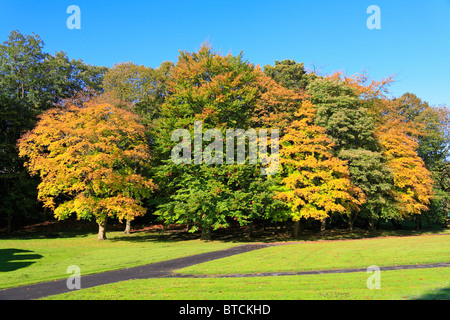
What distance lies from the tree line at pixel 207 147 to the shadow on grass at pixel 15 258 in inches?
248

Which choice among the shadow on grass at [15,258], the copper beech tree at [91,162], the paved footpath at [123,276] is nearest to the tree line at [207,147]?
the copper beech tree at [91,162]

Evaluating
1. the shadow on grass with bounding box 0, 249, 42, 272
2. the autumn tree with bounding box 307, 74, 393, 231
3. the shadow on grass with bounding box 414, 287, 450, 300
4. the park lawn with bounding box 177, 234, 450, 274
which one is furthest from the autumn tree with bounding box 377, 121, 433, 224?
the shadow on grass with bounding box 0, 249, 42, 272

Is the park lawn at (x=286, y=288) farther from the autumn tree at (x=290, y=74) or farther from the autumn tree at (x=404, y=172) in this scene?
the autumn tree at (x=290, y=74)

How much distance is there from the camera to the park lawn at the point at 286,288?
829 cm

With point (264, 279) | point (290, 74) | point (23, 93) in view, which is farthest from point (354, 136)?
point (23, 93)

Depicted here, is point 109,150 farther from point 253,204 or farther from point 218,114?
point 253,204

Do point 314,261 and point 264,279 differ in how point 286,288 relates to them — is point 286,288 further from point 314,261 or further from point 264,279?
point 314,261

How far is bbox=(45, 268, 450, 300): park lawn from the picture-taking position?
829 centimetres

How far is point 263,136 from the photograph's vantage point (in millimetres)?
29859

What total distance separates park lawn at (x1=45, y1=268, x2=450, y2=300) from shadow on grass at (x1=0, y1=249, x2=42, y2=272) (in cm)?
829

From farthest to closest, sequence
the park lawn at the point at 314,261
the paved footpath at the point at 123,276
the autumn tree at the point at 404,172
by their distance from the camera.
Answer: the autumn tree at the point at 404,172 → the park lawn at the point at 314,261 → the paved footpath at the point at 123,276

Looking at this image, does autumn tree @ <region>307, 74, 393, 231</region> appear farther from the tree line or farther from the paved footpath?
the paved footpath

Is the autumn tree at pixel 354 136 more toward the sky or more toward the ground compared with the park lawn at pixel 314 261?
more toward the sky

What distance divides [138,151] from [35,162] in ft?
31.1
